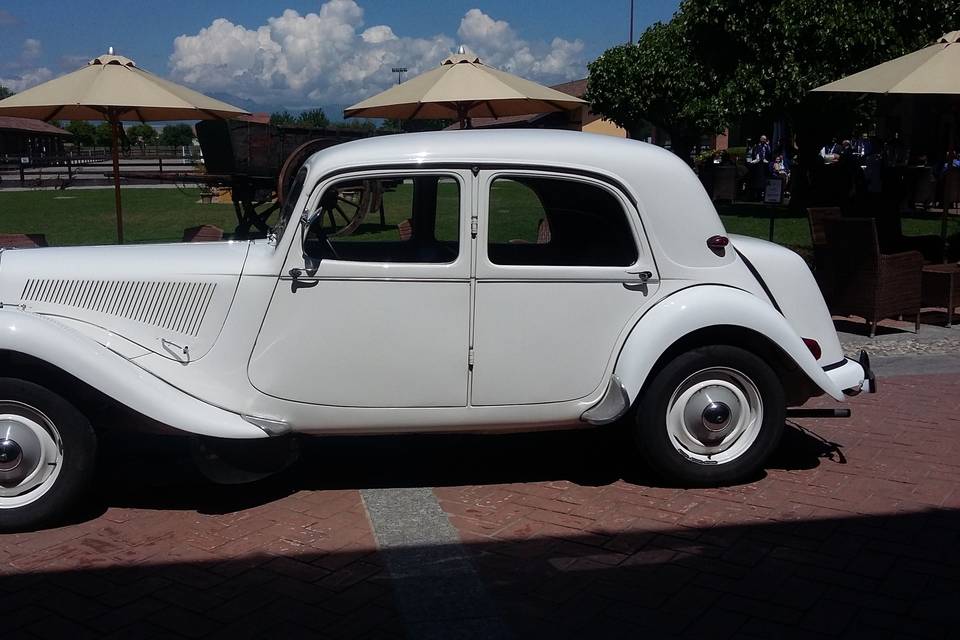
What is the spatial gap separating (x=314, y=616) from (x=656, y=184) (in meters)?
2.62

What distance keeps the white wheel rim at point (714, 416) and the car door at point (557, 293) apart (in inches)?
17.6

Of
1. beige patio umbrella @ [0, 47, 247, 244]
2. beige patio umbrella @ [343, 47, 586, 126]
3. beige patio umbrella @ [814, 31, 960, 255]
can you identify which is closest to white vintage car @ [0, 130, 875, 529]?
beige patio umbrella @ [814, 31, 960, 255]

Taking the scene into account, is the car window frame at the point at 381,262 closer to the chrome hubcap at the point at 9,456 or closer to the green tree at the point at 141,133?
the chrome hubcap at the point at 9,456

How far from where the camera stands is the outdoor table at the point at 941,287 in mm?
8555

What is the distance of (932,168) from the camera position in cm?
2048

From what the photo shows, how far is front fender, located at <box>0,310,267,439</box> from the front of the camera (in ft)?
13.3

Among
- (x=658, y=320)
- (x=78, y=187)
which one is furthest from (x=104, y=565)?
(x=78, y=187)

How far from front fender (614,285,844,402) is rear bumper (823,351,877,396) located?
0.26 metres

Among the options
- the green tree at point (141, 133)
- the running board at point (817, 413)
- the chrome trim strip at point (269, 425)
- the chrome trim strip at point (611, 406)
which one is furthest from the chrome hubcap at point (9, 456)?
the green tree at point (141, 133)

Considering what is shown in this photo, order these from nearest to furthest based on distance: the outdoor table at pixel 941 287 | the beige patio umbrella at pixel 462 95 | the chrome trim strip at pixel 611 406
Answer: the chrome trim strip at pixel 611 406
the outdoor table at pixel 941 287
the beige patio umbrella at pixel 462 95

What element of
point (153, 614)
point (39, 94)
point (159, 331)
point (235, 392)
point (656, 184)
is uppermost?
point (39, 94)

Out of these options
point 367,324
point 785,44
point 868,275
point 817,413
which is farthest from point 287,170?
point 785,44

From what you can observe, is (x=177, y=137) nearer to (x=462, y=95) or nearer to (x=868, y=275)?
(x=462, y=95)

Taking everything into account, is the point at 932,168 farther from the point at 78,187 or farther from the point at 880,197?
the point at 78,187
